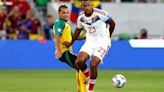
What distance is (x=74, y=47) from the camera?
1023 inches

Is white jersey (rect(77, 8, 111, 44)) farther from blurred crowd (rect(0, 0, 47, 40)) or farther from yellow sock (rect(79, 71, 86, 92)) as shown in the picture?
blurred crowd (rect(0, 0, 47, 40))

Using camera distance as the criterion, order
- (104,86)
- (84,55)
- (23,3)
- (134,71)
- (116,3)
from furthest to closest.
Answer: (116,3) < (23,3) < (134,71) < (104,86) < (84,55)

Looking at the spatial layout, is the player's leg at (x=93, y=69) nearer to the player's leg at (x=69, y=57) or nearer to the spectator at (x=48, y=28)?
the player's leg at (x=69, y=57)

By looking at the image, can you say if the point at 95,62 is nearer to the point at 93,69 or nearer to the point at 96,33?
the point at 93,69

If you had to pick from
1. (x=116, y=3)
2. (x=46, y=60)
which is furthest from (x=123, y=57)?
(x=116, y=3)

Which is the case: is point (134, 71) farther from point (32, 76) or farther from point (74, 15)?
point (74, 15)

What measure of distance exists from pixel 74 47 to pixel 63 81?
5973mm

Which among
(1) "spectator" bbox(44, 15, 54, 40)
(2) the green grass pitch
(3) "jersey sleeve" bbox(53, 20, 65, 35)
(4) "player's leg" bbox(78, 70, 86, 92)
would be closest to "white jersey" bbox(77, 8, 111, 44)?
(3) "jersey sleeve" bbox(53, 20, 65, 35)

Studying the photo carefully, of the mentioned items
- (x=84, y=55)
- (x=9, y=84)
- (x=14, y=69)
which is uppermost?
(x=84, y=55)

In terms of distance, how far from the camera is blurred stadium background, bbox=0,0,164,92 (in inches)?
763

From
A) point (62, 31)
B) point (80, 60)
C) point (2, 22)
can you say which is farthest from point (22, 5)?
point (80, 60)

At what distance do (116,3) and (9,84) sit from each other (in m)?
15.6

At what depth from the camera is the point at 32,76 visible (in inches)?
869

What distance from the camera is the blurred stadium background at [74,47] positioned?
19.4 metres
